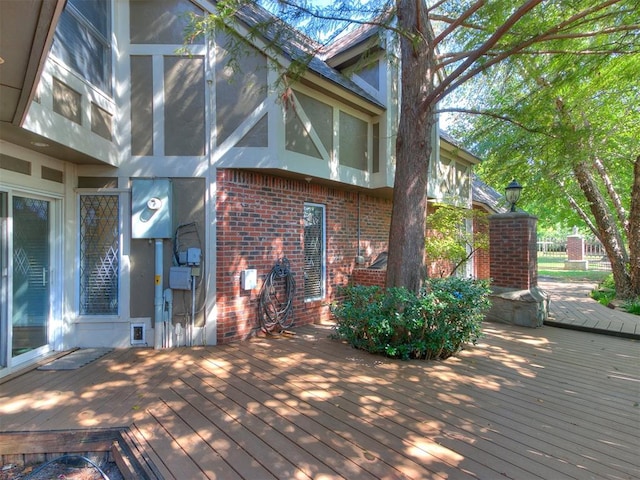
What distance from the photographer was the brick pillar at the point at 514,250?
20.5 feet

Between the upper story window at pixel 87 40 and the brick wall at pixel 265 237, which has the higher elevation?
the upper story window at pixel 87 40

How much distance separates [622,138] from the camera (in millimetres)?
9148

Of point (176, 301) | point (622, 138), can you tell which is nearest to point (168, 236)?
point (176, 301)

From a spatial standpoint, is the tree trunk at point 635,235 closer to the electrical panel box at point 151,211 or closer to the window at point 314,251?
the window at point 314,251

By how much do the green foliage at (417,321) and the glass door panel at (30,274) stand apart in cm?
416

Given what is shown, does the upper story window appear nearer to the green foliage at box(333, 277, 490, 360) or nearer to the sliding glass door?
the sliding glass door

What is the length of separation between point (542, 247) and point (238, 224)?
44.7 meters

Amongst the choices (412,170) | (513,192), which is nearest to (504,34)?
(412,170)

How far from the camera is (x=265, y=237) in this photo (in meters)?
5.49

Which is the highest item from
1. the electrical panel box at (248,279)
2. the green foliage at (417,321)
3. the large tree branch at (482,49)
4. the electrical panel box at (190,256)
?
the large tree branch at (482,49)

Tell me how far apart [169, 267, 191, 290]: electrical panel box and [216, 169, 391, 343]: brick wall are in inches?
17.1

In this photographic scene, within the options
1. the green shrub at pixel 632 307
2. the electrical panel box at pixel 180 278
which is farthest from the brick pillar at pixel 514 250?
the electrical panel box at pixel 180 278

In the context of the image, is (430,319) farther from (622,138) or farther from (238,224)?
(622,138)

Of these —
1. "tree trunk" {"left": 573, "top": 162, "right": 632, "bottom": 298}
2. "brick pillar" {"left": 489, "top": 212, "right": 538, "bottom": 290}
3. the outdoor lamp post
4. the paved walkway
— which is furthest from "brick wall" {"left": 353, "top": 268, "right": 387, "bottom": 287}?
"tree trunk" {"left": 573, "top": 162, "right": 632, "bottom": 298}
